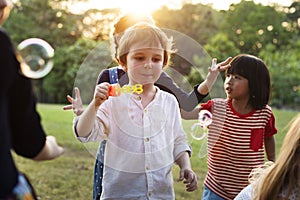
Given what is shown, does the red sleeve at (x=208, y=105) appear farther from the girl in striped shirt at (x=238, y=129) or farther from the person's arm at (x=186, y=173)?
the person's arm at (x=186, y=173)

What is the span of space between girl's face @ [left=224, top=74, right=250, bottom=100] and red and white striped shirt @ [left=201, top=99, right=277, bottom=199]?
0.19 feet

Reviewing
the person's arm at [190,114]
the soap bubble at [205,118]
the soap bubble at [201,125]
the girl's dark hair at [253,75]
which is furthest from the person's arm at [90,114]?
the girl's dark hair at [253,75]

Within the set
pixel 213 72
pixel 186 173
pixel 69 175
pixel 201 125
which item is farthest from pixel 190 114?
pixel 69 175

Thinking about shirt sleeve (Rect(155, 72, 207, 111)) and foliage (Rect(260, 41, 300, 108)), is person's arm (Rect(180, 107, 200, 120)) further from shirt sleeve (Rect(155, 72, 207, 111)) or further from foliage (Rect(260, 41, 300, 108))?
foliage (Rect(260, 41, 300, 108))

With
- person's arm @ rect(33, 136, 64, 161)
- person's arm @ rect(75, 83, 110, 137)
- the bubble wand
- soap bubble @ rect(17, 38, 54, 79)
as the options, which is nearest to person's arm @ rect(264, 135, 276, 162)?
the bubble wand

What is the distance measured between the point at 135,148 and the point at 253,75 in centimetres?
108

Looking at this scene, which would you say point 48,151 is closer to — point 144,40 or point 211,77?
point 144,40

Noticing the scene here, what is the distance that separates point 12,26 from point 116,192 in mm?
24488

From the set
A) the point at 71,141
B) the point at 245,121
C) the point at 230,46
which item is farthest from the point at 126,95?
the point at 230,46

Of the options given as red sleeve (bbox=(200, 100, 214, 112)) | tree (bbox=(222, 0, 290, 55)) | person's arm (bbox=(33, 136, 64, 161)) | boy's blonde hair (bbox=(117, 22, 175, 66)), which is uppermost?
boy's blonde hair (bbox=(117, 22, 175, 66))

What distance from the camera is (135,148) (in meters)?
2.18

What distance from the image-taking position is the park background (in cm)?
477

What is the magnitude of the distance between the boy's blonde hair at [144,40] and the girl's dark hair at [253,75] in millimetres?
771

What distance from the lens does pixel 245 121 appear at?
9.59 feet
